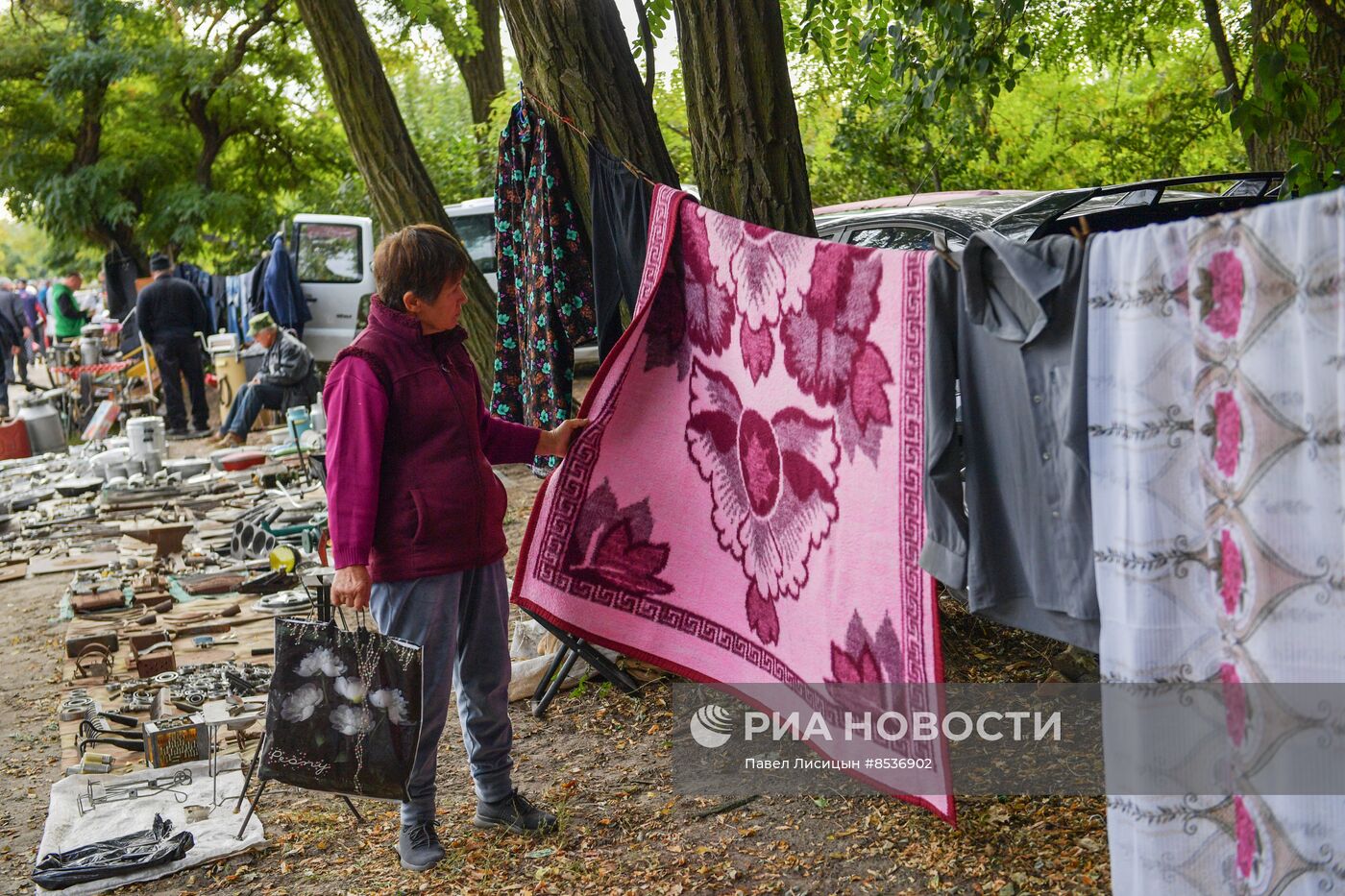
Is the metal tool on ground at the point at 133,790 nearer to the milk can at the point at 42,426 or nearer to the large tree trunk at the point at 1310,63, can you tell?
the large tree trunk at the point at 1310,63

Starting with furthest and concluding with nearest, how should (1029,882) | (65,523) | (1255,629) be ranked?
(65,523) → (1029,882) → (1255,629)

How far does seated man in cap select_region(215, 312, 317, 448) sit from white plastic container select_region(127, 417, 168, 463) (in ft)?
3.76

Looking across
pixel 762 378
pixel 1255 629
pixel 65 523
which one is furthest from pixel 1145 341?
pixel 65 523

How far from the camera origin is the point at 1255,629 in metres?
2.51

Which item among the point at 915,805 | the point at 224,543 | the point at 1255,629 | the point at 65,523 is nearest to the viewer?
the point at 1255,629

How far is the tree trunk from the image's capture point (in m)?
4.91

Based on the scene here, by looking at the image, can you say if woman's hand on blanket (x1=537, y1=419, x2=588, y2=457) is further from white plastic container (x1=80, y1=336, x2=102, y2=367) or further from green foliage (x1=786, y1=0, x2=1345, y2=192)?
white plastic container (x1=80, y1=336, x2=102, y2=367)

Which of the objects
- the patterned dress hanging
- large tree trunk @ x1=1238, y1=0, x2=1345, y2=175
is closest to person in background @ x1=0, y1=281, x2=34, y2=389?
Answer: the patterned dress hanging

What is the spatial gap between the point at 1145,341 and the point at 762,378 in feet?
5.20

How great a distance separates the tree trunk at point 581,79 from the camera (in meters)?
4.91

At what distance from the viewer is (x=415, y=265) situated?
12.0 ft

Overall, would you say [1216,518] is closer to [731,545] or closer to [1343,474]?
[1343,474]

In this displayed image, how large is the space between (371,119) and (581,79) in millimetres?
3080

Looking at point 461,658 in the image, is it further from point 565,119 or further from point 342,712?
point 565,119
